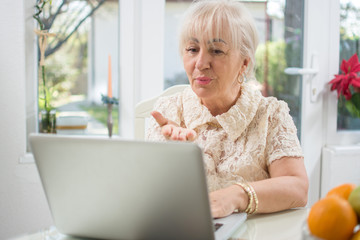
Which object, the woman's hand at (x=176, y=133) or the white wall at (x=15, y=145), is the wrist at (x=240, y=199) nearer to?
the woman's hand at (x=176, y=133)

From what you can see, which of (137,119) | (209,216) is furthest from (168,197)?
(137,119)

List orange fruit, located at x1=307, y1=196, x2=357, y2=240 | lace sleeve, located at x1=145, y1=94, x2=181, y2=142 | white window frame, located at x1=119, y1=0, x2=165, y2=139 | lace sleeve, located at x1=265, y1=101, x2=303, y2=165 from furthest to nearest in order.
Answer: white window frame, located at x1=119, y1=0, x2=165, y2=139 < lace sleeve, located at x1=145, y1=94, x2=181, y2=142 < lace sleeve, located at x1=265, y1=101, x2=303, y2=165 < orange fruit, located at x1=307, y1=196, x2=357, y2=240

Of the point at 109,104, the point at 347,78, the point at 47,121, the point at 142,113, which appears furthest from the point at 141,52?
Answer: the point at 347,78

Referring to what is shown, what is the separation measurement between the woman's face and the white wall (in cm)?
122

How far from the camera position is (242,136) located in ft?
4.39

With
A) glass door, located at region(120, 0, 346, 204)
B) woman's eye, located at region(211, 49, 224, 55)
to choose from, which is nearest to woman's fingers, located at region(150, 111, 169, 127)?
woman's eye, located at region(211, 49, 224, 55)

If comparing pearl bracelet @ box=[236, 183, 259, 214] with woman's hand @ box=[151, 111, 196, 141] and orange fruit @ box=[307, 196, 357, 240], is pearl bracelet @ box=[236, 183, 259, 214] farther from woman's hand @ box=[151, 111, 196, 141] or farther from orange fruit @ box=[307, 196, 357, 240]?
orange fruit @ box=[307, 196, 357, 240]

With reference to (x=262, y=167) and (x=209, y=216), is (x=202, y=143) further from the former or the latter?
(x=209, y=216)

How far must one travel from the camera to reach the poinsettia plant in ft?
7.90

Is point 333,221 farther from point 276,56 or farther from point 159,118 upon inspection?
point 276,56

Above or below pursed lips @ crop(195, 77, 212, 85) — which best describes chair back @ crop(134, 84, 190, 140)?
below

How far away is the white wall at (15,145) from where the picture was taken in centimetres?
219

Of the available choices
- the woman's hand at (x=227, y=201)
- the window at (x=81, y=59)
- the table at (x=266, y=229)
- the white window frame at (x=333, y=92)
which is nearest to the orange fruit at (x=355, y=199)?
the table at (x=266, y=229)

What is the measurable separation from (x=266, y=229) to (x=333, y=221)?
1.22 ft
